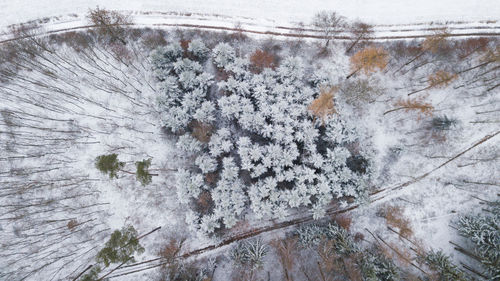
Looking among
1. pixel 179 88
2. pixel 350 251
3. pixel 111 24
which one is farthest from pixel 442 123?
pixel 111 24

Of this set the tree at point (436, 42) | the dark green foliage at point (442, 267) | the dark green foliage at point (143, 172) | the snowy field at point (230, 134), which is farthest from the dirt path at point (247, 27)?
the dark green foliage at point (442, 267)

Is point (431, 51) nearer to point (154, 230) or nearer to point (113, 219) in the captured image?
point (154, 230)

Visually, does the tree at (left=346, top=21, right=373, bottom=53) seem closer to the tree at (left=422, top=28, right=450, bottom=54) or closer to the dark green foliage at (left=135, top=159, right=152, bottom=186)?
the tree at (left=422, top=28, right=450, bottom=54)

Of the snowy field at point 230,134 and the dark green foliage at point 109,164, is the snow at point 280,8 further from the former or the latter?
the dark green foliage at point 109,164

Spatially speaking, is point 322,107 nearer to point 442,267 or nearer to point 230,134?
point 230,134

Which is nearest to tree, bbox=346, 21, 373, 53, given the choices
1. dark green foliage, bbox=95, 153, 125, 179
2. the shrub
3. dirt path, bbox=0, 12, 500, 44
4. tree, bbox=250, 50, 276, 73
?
dirt path, bbox=0, 12, 500, 44
